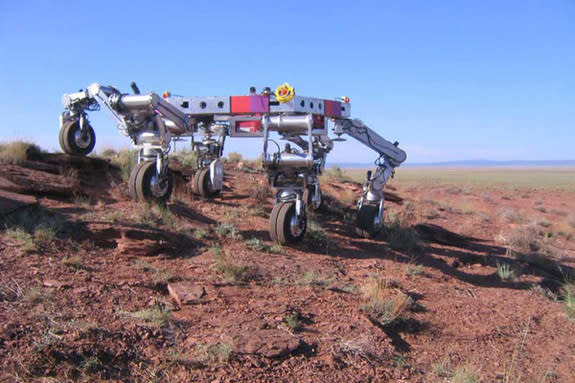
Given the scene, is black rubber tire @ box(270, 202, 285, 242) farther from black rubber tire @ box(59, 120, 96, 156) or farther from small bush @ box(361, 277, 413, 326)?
black rubber tire @ box(59, 120, 96, 156)

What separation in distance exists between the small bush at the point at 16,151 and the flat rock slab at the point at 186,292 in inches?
274

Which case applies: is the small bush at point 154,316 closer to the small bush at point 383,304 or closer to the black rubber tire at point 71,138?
the small bush at point 383,304

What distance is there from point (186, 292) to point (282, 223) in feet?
9.80

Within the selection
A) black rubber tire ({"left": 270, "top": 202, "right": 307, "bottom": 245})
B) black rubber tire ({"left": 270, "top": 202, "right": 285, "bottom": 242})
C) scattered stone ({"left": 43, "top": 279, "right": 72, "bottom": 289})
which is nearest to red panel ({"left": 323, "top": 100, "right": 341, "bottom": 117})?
black rubber tire ({"left": 270, "top": 202, "right": 307, "bottom": 245})

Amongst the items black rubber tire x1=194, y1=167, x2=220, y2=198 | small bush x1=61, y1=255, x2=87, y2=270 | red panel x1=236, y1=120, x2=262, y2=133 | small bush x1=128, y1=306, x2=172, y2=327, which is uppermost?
red panel x1=236, y1=120, x2=262, y2=133

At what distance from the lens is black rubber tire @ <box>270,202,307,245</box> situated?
9.08 m

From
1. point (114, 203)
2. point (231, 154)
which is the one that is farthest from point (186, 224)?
point (231, 154)

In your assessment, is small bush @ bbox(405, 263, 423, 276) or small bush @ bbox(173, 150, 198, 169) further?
small bush @ bbox(173, 150, 198, 169)

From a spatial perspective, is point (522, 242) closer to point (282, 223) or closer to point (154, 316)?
point (282, 223)

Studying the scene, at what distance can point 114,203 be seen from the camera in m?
10.7

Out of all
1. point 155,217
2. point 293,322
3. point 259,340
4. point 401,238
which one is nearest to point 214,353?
point 259,340

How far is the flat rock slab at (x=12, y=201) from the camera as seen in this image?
8367 mm

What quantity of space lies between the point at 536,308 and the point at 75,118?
9.62m

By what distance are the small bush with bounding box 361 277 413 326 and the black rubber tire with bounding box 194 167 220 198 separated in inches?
241
